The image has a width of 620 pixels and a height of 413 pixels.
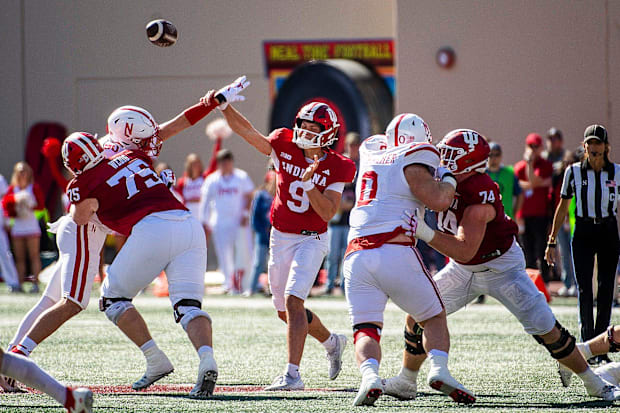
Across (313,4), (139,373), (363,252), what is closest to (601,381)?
(363,252)

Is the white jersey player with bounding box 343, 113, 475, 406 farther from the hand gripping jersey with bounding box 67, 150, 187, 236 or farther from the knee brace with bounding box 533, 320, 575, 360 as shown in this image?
the hand gripping jersey with bounding box 67, 150, 187, 236

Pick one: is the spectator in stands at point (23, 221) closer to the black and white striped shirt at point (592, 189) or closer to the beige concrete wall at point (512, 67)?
the beige concrete wall at point (512, 67)

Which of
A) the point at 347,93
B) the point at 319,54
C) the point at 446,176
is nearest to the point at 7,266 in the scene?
the point at 347,93

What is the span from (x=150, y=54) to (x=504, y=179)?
390 inches

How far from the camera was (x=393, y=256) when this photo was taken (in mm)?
5992

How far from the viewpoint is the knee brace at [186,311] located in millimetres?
6539

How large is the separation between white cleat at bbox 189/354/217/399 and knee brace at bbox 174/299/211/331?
29cm

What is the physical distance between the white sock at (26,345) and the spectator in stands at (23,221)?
8.90 metres

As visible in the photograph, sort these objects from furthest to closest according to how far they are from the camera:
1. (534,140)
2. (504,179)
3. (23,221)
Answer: (23,221) → (534,140) → (504,179)

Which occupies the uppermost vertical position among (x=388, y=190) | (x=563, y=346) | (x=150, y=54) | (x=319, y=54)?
(x=150, y=54)

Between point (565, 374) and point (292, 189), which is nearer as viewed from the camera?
point (565, 374)

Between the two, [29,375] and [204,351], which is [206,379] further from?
[29,375]

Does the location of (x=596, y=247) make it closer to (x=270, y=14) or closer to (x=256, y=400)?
(x=256, y=400)

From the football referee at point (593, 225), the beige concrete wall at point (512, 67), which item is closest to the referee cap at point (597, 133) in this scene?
the football referee at point (593, 225)
